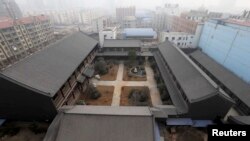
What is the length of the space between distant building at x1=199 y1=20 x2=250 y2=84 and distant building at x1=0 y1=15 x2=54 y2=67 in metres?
72.2

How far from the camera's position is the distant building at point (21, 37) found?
51.0 metres

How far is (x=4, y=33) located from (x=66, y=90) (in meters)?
47.1

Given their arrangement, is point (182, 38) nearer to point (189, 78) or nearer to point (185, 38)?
point (185, 38)

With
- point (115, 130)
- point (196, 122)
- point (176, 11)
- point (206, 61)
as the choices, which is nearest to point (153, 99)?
point (196, 122)

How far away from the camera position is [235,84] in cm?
2805

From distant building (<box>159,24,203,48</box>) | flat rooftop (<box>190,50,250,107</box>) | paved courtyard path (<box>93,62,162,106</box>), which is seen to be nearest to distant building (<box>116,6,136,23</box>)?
distant building (<box>159,24,203,48</box>)

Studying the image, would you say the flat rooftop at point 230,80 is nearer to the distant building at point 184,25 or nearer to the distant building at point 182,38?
the distant building at point 182,38

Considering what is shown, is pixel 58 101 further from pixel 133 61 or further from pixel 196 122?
pixel 133 61

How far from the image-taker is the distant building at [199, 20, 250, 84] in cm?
3123

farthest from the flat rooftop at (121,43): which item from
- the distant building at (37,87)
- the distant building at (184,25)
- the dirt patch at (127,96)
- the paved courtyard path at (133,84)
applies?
the distant building at (184,25)

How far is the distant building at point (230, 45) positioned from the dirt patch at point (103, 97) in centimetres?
3101

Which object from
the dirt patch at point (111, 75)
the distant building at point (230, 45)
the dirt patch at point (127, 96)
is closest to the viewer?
the dirt patch at point (127, 96)

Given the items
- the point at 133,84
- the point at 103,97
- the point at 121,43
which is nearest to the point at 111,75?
the point at 133,84

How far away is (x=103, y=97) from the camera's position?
30.0 meters
